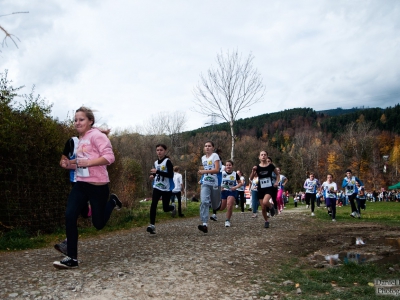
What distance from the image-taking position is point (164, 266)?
5387mm

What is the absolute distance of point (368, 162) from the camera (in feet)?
236

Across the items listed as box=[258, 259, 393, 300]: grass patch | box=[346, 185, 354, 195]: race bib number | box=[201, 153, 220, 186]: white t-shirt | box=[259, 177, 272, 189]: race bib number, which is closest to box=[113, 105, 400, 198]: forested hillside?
box=[346, 185, 354, 195]: race bib number

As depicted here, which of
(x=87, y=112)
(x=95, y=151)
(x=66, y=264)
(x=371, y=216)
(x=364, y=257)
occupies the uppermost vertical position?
(x=87, y=112)

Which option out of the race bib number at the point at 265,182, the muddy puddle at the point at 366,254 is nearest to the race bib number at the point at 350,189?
the race bib number at the point at 265,182

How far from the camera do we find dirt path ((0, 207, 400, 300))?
A: 4.21 metres

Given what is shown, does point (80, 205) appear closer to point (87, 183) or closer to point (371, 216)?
point (87, 183)

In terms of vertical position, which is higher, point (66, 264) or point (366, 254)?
point (66, 264)

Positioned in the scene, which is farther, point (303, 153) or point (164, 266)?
point (303, 153)

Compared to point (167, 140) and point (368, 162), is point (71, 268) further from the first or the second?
point (368, 162)

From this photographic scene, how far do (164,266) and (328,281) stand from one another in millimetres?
2190

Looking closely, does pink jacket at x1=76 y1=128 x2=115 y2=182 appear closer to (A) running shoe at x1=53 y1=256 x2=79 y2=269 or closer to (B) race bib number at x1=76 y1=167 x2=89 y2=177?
(B) race bib number at x1=76 y1=167 x2=89 y2=177

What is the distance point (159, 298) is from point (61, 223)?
261 inches

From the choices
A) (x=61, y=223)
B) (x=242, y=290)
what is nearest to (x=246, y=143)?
(x=61, y=223)

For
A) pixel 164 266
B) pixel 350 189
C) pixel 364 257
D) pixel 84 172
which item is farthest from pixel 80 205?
pixel 350 189
